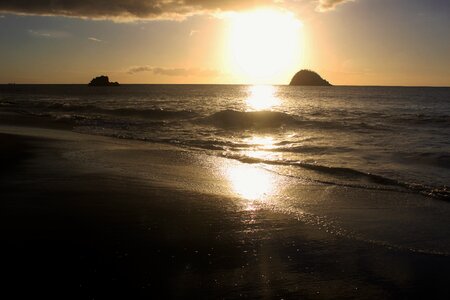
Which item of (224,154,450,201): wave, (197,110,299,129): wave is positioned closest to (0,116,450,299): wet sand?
(224,154,450,201): wave

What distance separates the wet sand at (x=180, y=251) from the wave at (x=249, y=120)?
21.9 meters

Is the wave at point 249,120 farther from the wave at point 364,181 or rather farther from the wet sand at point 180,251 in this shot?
the wet sand at point 180,251

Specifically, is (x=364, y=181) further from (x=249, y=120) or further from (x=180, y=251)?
(x=249, y=120)

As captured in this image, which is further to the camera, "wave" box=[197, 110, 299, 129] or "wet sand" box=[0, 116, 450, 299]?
"wave" box=[197, 110, 299, 129]

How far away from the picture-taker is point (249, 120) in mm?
33688

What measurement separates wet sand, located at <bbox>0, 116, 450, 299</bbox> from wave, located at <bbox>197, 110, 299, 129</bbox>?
71.9 feet

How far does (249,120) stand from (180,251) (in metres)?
28.6

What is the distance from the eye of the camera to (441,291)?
4.50m

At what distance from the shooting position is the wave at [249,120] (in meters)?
30.8

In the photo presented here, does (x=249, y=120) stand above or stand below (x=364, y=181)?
above

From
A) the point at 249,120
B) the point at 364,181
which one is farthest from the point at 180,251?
the point at 249,120

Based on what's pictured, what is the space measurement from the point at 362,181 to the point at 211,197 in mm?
4311

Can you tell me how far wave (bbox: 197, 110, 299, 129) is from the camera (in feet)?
101

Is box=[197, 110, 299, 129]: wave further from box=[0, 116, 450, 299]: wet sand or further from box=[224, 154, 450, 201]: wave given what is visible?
box=[0, 116, 450, 299]: wet sand
